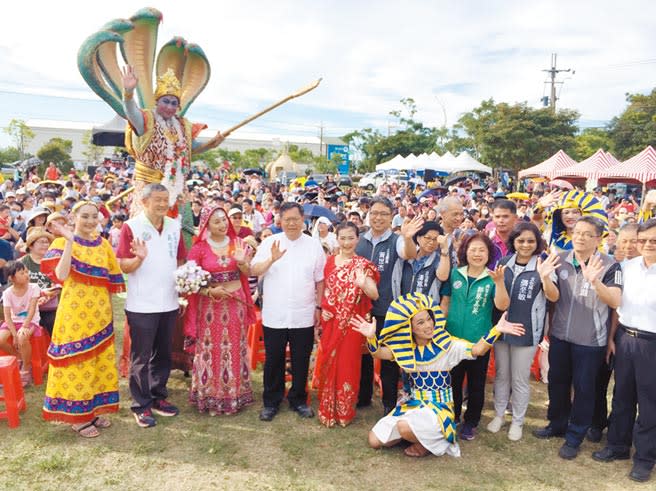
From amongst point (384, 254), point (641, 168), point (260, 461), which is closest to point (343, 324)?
point (384, 254)

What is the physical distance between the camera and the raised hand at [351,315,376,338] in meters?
3.48

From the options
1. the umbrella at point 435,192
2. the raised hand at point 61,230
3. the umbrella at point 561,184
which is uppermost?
the umbrella at point 561,184

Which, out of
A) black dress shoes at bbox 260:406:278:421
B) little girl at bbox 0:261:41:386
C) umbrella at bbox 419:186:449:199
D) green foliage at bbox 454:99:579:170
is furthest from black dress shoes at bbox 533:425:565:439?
green foliage at bbox 454:99:579:170

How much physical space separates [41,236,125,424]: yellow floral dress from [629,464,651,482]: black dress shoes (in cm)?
374

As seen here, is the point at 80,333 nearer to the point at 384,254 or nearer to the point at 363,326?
the point at 363,326

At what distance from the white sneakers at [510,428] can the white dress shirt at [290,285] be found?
5.28ft

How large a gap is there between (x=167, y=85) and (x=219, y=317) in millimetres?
2400

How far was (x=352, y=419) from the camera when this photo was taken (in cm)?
393

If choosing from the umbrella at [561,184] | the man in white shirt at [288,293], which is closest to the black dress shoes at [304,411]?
the man in white shirt at [288,293]

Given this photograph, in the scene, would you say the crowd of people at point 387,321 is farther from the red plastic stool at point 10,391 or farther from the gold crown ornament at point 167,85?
the gold crown ornament at point 167,85

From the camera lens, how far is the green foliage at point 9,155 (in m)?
47.5

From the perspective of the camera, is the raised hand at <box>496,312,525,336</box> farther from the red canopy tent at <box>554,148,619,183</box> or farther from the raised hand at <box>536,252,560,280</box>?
the red canopy tent at <box>554,148,619,183</box>

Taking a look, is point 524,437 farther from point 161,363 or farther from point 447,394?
point 161,363

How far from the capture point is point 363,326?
138 inches
